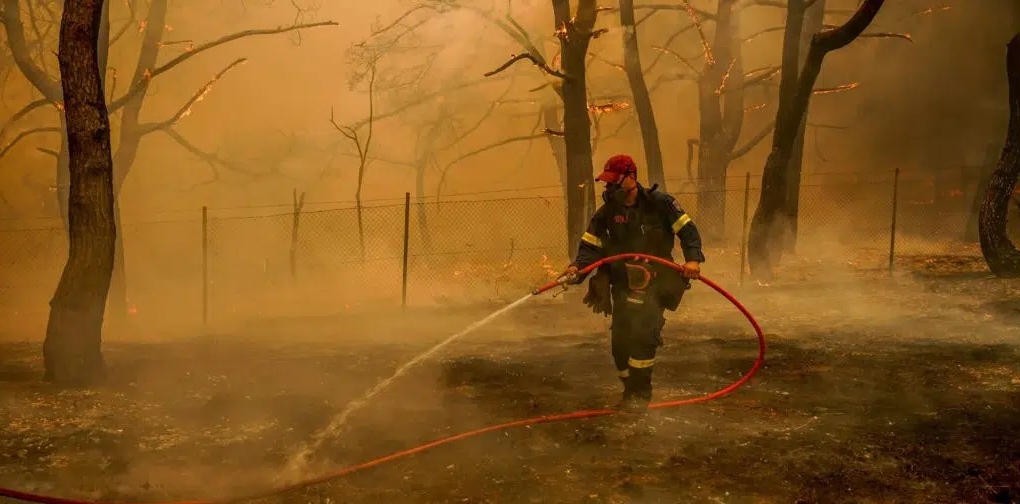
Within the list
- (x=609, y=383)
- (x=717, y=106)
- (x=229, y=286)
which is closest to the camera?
(x=609, y=383)

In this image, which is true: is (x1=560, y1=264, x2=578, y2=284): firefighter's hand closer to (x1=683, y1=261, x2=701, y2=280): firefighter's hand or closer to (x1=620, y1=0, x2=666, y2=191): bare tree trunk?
(x1=683, y1=261, x2=701, y2=280): firefighter's hand

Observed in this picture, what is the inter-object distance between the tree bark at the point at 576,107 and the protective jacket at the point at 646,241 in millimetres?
6324

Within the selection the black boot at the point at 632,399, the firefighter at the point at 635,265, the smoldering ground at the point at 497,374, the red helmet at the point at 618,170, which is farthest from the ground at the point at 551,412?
the red helmet at the point at 618,170

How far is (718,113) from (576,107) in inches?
232

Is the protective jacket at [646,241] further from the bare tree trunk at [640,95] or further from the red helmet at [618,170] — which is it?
the bare tree trunk at [640,95]

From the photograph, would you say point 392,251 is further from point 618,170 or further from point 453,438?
point 453,438

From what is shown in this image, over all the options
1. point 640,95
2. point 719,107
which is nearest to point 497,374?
point 640,95

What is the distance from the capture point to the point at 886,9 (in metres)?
25.9

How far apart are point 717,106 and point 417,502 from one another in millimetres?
14536

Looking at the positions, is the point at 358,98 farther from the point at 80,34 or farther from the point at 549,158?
the point at 80,34

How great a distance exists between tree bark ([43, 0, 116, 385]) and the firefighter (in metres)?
4.32

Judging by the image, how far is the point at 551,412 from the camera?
265 inches

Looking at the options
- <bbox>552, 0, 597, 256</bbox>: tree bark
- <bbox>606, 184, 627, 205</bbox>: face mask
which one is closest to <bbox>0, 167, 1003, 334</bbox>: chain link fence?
<bbox>552, 0, 597, 256</bbox>: tree bark

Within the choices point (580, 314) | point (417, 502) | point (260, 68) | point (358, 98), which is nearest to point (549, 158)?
point (358, 98)
